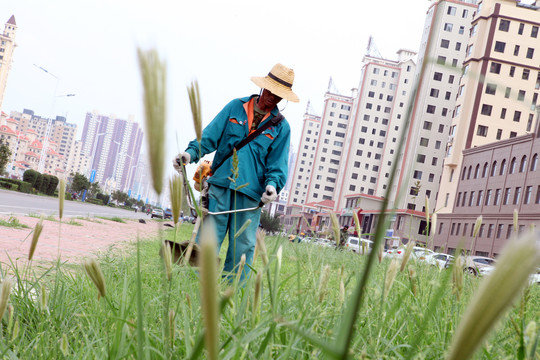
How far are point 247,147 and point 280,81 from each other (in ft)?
1.88

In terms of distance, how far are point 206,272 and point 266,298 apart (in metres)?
1.62

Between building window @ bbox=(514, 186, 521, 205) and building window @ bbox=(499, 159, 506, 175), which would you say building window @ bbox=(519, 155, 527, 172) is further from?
building window @ bbox=(499, 159, 506, 175)

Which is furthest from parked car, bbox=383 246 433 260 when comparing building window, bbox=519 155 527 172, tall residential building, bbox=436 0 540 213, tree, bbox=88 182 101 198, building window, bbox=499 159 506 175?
tree, bbox=88 182 101 198

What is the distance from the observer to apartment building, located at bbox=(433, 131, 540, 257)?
41.3 m

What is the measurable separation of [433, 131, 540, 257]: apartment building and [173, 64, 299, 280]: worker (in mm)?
34512

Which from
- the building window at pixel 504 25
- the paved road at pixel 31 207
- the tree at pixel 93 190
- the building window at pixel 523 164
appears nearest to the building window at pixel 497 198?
the building window at pixel 523 164

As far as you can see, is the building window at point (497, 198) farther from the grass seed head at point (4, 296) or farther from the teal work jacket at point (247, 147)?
the grass seed head at point (4, 296)

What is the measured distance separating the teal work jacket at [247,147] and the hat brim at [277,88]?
0.68 feet

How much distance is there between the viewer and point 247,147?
14.1 ft

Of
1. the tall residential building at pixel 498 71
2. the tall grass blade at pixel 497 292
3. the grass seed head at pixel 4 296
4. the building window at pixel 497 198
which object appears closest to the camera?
the tall grass blade at pixel 497 292

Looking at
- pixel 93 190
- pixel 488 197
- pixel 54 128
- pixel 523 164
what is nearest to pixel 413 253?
pixel 523 164

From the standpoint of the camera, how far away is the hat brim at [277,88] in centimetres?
413

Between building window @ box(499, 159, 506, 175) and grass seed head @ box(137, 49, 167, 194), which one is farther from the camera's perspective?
building window @ box(499, 159, 506, 175)

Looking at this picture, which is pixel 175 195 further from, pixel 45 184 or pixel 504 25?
pixel 504 25
